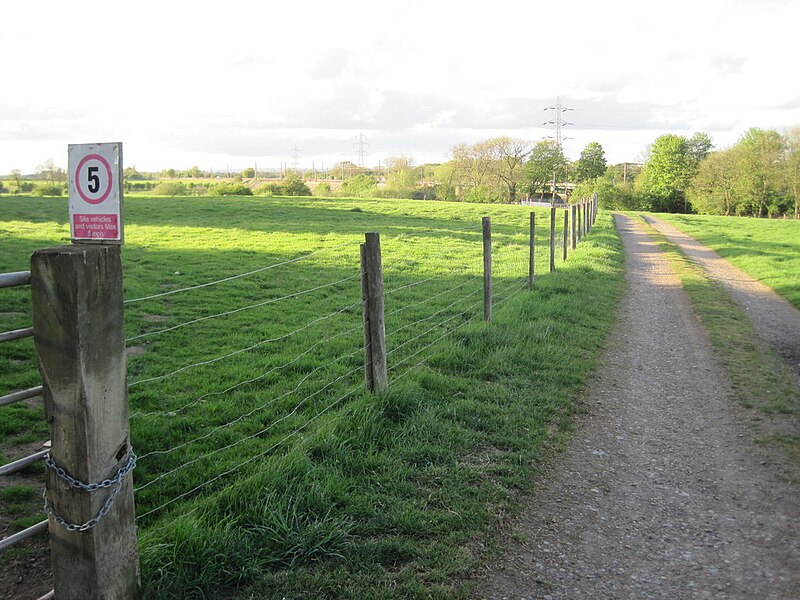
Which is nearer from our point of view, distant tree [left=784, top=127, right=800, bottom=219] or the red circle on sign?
the red circle on sign

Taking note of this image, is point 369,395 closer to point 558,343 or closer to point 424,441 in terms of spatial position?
point 424,441

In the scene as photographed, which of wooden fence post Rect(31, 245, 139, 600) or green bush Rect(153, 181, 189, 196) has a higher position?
green bush Rect(153, 181, 189, 196)

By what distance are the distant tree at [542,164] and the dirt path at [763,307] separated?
2770 inches

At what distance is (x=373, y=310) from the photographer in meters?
5.96

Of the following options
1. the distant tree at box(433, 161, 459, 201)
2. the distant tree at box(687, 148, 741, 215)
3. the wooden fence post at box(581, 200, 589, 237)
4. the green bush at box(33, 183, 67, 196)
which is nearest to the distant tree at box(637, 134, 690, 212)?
the distant tree at box(687, 148, 741, 215)

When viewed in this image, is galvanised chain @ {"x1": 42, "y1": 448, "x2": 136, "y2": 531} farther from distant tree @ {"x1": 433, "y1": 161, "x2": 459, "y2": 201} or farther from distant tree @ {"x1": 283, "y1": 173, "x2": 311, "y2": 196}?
distant tree @ {"x1": 433, "y1": 161, "x2": 459, "y2": 201}

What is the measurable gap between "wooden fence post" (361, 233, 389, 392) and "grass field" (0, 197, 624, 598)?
8.1 inches

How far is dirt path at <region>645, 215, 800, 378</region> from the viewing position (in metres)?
10.1

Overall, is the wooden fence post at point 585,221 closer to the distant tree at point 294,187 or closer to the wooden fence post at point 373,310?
the wooden fence post at point 373,310

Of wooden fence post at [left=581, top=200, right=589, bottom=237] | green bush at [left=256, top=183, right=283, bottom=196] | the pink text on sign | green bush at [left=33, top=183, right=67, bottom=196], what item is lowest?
the pink text on sign

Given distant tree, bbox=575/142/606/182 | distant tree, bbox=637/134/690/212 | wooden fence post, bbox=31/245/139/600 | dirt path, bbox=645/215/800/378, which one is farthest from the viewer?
distant tree, bbox=575/142/606/182

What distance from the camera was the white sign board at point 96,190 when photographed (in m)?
4.63

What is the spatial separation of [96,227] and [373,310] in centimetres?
239

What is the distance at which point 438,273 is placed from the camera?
1747cm
